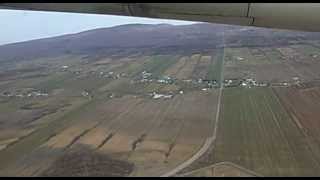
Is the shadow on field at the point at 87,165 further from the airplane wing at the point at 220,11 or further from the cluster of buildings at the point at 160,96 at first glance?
the cluster of buildings at the point at 160,96

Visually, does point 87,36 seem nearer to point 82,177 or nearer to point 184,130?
point 184,130

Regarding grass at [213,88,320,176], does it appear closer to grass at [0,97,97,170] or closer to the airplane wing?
the airplane wing

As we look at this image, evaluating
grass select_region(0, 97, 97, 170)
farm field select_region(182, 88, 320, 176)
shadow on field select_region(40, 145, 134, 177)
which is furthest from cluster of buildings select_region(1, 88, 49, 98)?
farm field select_region(182, 88, 320, 176)

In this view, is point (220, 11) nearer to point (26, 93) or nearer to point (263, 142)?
point (263, 142)

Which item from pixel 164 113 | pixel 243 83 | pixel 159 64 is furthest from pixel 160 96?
pixel 159 64

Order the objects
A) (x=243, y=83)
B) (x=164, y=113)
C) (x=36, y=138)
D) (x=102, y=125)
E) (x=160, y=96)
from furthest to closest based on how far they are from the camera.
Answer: (x=243, y=83)
(x=160, y=96)
(x=164, y=113)
(x=102, y=125)
(x=36, y=138)

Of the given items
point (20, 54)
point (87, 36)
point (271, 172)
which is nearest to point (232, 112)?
point (271, 172)
